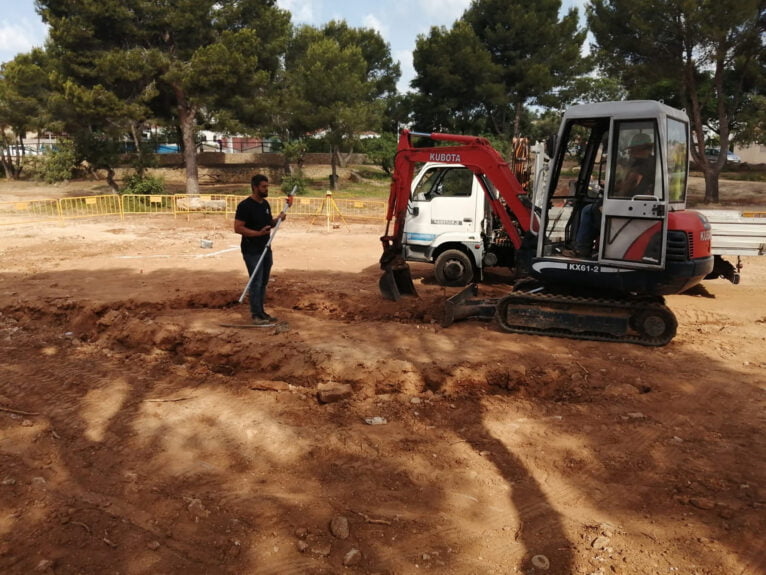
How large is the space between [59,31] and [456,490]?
23830 mm

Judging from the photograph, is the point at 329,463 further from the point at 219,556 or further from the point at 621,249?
the point at 621,249

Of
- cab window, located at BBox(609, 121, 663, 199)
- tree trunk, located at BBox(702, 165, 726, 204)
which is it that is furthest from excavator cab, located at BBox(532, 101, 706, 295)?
tree trunk, located at BBox(702, 165, 726, 204)

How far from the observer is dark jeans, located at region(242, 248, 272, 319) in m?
7.04

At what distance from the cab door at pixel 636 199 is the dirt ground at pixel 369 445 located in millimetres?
1217

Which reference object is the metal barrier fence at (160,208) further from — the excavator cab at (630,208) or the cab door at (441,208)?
the excavator cab at (630,208)

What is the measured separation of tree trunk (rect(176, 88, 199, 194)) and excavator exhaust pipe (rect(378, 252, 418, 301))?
703 inches

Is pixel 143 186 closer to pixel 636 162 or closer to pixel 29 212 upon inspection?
pixel 29 212

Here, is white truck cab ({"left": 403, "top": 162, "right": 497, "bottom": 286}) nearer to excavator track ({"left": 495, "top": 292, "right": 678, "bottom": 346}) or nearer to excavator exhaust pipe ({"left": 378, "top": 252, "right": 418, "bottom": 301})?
excavator exhaust pipe ({"left": 378, "top": 252, "right": 418, "bottom": 301})

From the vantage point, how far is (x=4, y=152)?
37062 mm

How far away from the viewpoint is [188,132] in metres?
24.0

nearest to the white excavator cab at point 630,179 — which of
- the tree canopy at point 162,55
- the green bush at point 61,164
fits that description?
the tree canopy at point 162,55


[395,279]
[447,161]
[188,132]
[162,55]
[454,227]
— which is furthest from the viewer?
[188,132]

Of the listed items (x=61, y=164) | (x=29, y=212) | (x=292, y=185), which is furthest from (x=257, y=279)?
(x=61, y=164)

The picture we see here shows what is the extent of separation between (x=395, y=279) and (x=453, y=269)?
154cm
